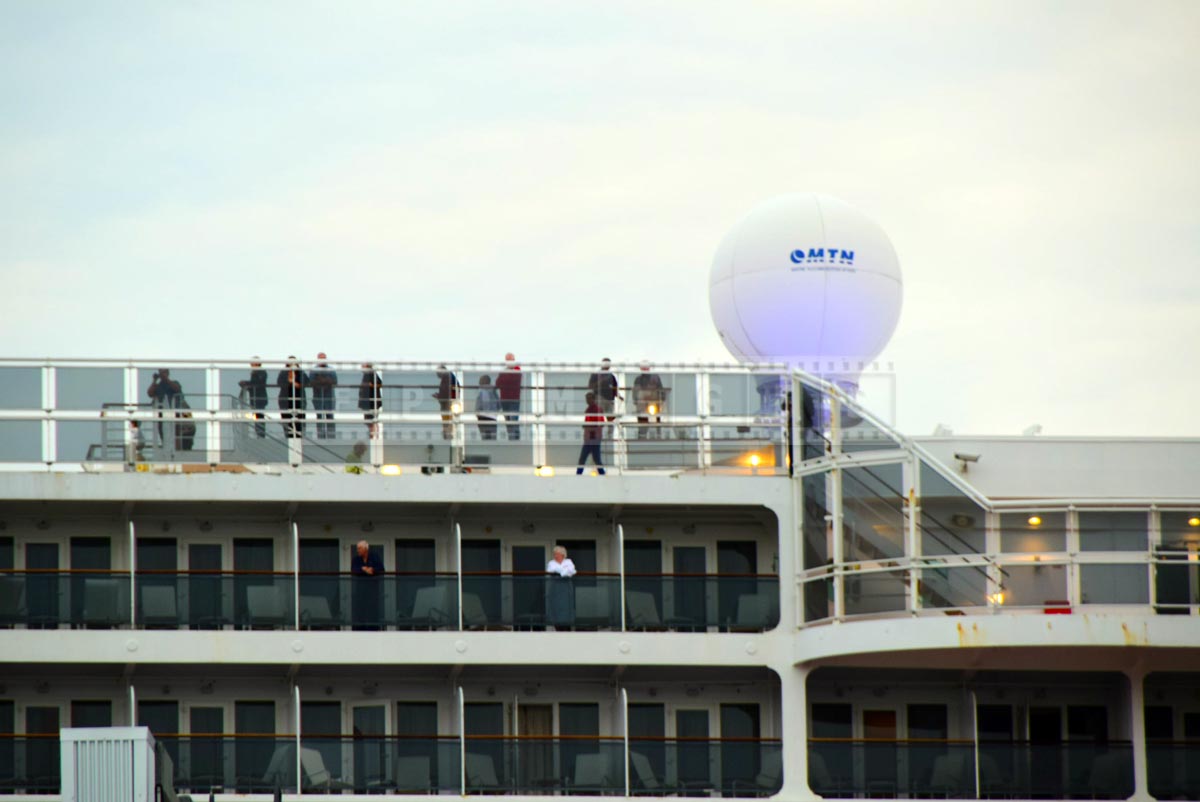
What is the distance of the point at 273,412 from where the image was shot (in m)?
33.2

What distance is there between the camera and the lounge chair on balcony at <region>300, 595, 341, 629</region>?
32.6 meters

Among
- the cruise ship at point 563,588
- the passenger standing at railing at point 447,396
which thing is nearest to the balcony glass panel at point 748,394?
the cruise ship at point 563,588

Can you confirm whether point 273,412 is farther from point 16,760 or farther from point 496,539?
point 16,760

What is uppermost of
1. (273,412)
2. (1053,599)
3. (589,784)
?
(273,412)

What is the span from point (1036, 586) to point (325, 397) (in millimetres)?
11273

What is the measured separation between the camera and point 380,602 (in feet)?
107

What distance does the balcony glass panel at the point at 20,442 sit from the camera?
3262 centimetres

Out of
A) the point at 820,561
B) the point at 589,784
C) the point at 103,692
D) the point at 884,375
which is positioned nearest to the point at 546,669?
the point at 589,784

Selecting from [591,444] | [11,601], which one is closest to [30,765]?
[11,601]

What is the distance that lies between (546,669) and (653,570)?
2388 millimetres

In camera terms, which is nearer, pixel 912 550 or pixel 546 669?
pixel 912 550

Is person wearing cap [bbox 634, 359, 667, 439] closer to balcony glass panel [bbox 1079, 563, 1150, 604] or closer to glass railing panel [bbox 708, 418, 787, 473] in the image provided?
glass railing panel [bbox 708, 418, 787, 473]

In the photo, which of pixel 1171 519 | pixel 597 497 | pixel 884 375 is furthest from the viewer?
pixel 884 375

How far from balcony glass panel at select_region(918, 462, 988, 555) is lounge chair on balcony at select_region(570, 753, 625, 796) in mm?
5859
